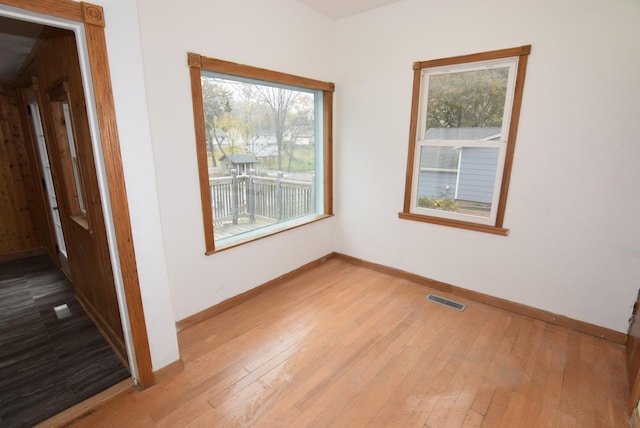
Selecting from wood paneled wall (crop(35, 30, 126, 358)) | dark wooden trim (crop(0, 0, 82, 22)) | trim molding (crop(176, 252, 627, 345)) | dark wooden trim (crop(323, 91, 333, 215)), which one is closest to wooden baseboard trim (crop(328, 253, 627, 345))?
trim molding (crop(176, 252, 627, 345))

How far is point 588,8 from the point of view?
213 centimetres

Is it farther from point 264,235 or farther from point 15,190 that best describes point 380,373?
point 15,190

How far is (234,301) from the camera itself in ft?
9.34

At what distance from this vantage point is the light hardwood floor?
5.65 feet

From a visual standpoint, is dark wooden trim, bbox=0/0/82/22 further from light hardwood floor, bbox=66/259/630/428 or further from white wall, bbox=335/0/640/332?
white wall, bbox=335/0/640/332

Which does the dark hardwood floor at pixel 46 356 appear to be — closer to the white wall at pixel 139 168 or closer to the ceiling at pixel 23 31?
the white wall at pixel 139 168

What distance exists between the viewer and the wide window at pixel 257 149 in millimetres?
2482

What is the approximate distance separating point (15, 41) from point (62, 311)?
2300 millimetres

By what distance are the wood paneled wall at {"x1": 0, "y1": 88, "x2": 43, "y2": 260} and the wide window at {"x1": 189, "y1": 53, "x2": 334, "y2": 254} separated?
3.00 meters

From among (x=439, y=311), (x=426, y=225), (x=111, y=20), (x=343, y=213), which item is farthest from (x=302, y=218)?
(x=111, y=20)

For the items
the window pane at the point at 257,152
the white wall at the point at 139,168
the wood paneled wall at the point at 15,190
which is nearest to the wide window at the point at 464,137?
the window pane at the point at 257,152

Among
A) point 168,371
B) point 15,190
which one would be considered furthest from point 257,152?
point 15,190

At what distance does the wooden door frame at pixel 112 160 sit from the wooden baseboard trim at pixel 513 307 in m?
2.54

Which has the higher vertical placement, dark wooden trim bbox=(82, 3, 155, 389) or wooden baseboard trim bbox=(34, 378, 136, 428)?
dark wooden trim bbox=(82, 3, 155, 389)
